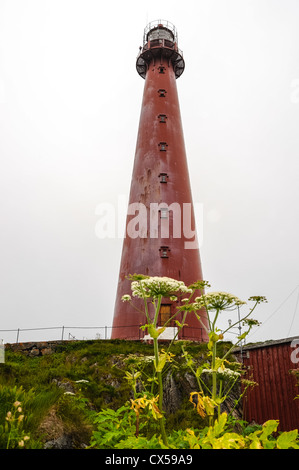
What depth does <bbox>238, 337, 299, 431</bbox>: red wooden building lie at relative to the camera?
11.8m

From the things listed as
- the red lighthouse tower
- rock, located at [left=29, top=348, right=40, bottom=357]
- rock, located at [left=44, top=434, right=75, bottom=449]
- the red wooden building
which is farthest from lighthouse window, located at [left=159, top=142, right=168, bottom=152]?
rock, located at [left=44, top=434, right=75, bottom=449]

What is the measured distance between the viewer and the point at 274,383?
12.6m

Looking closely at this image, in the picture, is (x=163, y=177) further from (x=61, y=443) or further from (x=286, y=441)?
(x=286, y=441)

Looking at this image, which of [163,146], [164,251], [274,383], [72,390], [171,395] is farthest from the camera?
[163,146]

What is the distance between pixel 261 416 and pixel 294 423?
5.27 ft

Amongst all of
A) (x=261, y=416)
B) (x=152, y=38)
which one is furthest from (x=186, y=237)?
(x=152, y=38)

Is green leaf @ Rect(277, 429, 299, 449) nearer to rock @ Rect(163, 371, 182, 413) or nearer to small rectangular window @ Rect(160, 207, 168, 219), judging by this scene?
rock @ Rect(163, 371, 182, 413)

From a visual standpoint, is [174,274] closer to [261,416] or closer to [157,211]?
[157,211]

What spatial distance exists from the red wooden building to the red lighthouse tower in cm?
471

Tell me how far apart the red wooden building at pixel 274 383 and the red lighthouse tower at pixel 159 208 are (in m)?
4.71

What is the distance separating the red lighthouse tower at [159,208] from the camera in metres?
19.0

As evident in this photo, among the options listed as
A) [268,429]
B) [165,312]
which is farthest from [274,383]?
[268,429]

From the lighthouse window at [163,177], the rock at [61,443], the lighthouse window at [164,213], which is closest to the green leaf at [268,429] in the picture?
the rock at [61,443]

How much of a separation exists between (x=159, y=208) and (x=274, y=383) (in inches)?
442
